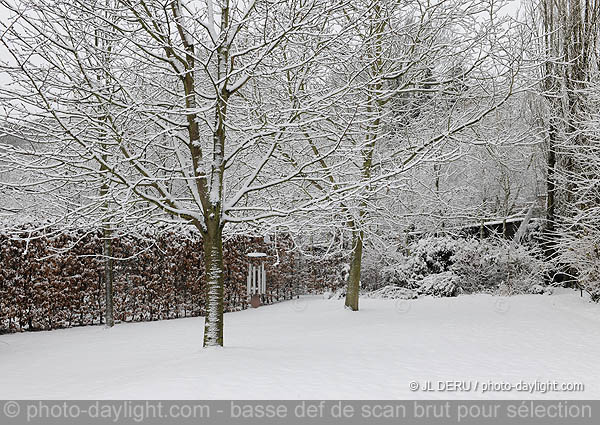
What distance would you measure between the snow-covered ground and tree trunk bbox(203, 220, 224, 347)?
0.28 metres

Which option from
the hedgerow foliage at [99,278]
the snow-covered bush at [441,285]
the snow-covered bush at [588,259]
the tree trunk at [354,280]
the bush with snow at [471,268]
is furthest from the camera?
the bush with snow at [471,268]

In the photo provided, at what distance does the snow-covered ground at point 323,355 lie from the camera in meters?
4.62

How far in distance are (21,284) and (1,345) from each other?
1.53m

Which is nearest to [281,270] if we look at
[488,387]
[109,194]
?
[109,194]

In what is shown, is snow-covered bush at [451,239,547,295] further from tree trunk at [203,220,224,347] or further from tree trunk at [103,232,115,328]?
tree trunk at [203,220,224,347]

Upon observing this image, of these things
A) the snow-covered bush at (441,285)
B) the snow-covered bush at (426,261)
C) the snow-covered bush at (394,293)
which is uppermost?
the snow-covered bush at (426,261)

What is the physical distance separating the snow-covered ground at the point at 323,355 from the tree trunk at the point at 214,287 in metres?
0.28

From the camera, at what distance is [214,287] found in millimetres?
6582

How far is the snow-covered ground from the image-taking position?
4621 mm

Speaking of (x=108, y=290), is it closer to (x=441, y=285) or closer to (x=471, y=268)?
(x=441, y=285)

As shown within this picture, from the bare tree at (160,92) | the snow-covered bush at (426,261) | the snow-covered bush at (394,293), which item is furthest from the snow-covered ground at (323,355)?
the snow-covered bush at (426,261)

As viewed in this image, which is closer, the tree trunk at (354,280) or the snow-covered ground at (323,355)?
the snow-covered ground at (323,355)

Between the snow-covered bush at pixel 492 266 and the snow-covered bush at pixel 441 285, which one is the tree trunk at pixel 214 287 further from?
the snow-covered bush at pixel 492 266

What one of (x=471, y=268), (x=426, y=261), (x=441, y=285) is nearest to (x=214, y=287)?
(x=441, y=285)
